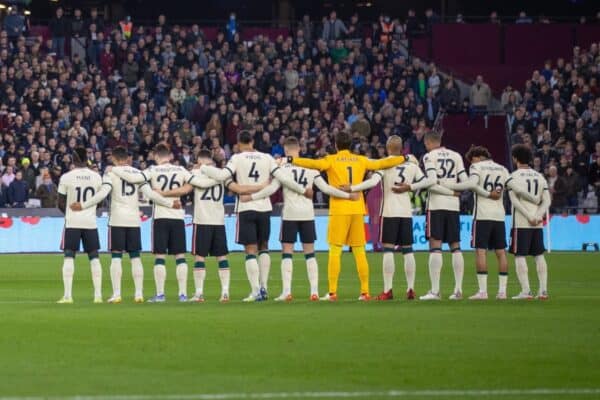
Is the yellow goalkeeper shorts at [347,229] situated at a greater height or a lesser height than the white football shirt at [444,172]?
lesser

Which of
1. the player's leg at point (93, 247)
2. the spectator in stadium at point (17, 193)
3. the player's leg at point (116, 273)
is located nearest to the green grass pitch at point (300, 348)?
the player's leg at point (116, 273)

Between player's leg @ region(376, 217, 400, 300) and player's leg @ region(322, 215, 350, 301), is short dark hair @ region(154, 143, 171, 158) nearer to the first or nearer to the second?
player's leg @ region(322, 215, 350, 301)

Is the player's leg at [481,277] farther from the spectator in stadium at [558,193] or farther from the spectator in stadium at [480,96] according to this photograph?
the spectator in stadium at [480,96]

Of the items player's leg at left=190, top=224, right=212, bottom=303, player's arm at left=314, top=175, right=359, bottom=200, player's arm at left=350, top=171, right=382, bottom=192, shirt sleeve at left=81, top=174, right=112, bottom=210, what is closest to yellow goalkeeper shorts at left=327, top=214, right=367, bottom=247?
player's arm at left=314, top=175, right=359, bottom=200

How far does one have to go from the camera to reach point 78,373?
1338 centimetres

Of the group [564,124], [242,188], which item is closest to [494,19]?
[564,124]

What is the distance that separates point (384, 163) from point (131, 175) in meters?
3.84

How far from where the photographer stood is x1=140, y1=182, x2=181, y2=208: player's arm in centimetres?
2188

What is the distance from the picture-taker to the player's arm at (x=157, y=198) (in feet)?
71.8

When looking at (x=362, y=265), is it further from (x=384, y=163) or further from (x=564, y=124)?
(x=564, y=124)

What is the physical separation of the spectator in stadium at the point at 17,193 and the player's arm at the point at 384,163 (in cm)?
2072

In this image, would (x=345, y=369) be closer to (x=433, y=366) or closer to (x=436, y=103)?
(x=433, y=366)

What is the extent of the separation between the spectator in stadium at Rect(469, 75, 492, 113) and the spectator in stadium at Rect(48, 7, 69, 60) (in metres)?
14.3

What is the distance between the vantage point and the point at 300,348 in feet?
50.0
